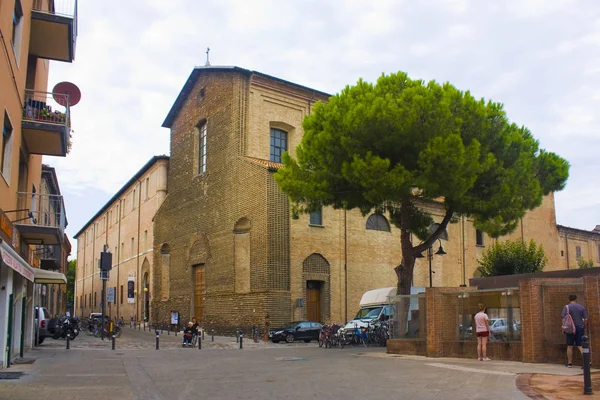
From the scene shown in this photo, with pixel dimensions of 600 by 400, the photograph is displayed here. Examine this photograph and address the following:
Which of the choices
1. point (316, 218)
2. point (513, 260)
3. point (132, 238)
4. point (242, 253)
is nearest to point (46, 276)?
point (242, 253)

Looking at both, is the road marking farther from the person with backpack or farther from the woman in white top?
the person with backpack

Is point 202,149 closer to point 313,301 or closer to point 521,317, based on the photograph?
point 313,301

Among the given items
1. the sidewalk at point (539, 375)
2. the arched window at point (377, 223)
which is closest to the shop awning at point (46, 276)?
the sidewalk at point (539, 375)

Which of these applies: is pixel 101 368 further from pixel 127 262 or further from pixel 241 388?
pixel 127 262

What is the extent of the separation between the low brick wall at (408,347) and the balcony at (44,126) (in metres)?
11.7

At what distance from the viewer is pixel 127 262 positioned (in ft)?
168

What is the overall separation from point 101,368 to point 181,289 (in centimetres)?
2313

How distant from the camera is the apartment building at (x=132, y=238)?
44.4m

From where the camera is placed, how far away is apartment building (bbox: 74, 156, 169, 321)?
44438mm

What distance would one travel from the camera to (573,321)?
43.9 ft

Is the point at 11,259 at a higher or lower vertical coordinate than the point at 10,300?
higher

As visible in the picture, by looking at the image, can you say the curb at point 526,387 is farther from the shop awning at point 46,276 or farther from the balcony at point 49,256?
the balcony at point 49,256

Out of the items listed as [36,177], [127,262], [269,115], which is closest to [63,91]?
[36,177]

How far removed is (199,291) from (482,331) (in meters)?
23.3
